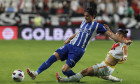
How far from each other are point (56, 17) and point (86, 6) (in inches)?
92.1

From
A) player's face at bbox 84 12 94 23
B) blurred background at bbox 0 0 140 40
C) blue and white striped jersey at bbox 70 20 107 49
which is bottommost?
blurred background at bbox 0 0 140 40

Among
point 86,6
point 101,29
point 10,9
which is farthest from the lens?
point 86,6

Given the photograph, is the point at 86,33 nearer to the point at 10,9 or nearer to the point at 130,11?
the point at 10,9

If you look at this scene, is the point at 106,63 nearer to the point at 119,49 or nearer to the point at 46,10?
the point at 119,49

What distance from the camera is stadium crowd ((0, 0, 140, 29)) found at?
78.7ft

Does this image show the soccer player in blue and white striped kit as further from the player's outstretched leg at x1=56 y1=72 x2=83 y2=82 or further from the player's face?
the player's outstretched leg at x1=56 y1=72 x2=83 y2=82

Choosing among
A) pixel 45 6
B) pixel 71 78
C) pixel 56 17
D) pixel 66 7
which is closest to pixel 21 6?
pixel 45 6

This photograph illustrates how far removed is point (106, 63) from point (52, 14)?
15.8 metres

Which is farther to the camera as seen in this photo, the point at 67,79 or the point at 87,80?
the point at 87,80

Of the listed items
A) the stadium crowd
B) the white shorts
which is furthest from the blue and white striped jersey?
the stadium crowd

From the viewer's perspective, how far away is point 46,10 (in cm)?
2441

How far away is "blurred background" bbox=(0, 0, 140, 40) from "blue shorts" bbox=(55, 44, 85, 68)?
14848mm

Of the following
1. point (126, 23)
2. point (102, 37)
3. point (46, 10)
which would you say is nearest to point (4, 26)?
point (46, 10)

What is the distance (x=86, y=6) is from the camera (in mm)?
24391
